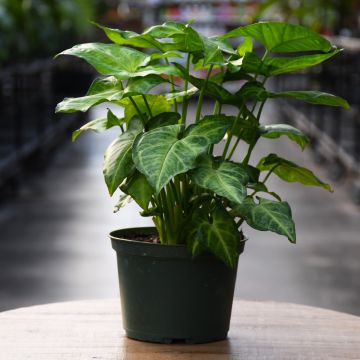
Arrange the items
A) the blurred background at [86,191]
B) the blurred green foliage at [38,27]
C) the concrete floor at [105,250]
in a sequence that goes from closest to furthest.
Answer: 1. the concrete floor at [105,250]
2. the blurred background at [86,191]
3. the blurred green foliage at [38,27]

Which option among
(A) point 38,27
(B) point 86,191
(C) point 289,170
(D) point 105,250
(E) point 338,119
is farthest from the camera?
(A) point 38,27

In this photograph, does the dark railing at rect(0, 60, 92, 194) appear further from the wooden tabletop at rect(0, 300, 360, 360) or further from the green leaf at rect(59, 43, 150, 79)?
the green leaf at rect(59, 43, 150, 79)

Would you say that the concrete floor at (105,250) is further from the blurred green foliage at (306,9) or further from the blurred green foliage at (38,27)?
the blurred green foliage at (306,9)

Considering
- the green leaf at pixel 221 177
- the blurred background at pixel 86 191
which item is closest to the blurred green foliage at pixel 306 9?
the blurred background at pixel 86 191

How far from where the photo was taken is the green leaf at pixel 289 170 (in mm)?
2230

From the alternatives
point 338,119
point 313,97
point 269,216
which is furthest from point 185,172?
point 338,119

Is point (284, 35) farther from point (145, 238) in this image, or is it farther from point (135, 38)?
point (145, 238)

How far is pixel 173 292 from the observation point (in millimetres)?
2059

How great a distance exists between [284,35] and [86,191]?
7.31 meters

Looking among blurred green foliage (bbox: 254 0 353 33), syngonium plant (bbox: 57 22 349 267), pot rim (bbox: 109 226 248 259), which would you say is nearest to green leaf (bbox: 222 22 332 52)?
syngonium plant (bbox: 57 22 349 267)

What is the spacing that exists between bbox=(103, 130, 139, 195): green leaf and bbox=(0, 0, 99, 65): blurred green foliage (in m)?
7.45

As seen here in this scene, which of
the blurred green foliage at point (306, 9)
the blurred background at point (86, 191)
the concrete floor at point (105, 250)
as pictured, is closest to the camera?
the concrete floor at point (105, 250)

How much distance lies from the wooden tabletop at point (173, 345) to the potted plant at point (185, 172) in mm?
56

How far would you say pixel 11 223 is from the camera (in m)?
7.56
